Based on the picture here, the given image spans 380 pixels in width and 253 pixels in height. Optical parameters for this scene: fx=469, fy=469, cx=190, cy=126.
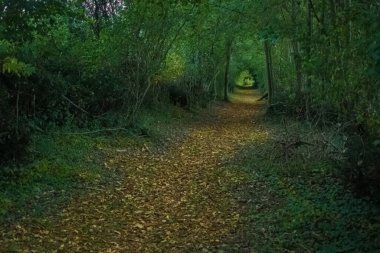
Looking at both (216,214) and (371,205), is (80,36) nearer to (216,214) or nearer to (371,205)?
(216,214)

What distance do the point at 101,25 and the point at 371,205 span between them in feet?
38.2

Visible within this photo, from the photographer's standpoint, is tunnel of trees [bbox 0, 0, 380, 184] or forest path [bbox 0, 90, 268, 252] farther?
tunnel of trees [bbox 0, 0, 380, 184]

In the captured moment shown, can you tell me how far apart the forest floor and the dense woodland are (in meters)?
0.80

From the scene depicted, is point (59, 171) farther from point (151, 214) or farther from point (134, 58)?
point (134, 58)

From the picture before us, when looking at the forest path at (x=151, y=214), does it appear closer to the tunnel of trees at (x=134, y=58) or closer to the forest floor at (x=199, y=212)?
the forest floor at (x=199, y=212)

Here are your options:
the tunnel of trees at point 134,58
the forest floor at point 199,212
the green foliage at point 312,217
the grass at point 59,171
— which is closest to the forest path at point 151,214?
the forest floor at point 199,212

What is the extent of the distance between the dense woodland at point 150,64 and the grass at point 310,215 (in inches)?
17.6

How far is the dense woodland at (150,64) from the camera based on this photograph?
685 cm

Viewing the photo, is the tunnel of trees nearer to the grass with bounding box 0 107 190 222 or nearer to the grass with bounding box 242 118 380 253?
the grass with bounding box 0 107 190 222

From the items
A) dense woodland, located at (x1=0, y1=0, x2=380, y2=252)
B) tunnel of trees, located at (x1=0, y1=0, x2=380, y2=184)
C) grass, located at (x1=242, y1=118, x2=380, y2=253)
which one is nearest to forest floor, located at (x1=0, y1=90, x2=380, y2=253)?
grass, located at (x1=242, y1=118, x2=380, y2=253)

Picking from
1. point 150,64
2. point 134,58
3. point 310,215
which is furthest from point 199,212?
point 150,64

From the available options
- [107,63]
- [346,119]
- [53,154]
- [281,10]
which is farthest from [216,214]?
[281,10]

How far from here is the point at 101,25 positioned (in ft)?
52.5

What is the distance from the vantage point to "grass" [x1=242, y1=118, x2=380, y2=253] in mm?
6219
